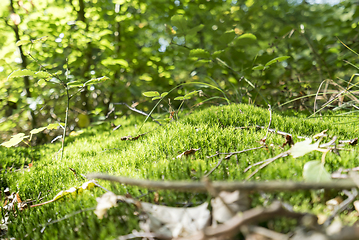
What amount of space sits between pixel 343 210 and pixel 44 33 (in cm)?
524

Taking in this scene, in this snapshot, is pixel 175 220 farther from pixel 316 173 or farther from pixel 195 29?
pixel 195 29

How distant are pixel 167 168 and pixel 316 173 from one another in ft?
2.56

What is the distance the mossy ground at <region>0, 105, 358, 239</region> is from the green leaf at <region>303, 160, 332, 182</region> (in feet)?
0.39

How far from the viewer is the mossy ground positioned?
99 cm

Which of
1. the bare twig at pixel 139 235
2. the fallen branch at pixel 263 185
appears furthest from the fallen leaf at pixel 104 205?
the fallen branch at pixel 263 185

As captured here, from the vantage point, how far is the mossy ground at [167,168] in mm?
991

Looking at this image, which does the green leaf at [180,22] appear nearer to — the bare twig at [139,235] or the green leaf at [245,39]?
the green leaf at [245,39]

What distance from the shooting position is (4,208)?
1.57 meters

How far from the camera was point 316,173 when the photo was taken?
868mm

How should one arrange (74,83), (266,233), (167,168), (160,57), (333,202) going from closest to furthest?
(266,233) < (333,202) < (167,168) < (74,83) < (160,57)

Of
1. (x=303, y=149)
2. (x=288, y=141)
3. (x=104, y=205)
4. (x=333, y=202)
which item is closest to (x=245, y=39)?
(x=288, y=141)

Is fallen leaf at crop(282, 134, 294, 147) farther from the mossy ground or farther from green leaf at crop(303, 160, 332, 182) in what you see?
green leaf at crop(303, 160, 332, 182)

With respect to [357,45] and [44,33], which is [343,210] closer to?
[357,45]

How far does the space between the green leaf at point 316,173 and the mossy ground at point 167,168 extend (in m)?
0.12
